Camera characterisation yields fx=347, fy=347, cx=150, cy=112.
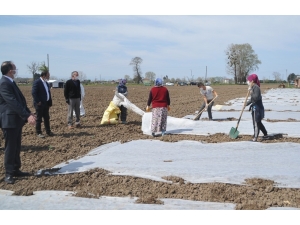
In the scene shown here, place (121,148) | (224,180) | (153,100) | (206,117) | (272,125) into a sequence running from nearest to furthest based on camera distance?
(224,180), (121,148), (153,100), (272,125), (206,117)

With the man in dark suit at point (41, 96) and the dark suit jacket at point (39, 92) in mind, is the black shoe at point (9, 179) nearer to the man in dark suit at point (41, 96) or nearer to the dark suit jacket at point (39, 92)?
the man in dark suit at point (41, 96)

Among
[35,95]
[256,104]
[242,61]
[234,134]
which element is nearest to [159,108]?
[234,134]

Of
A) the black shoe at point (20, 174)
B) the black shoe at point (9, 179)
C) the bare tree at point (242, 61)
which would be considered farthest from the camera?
the bare tree at point (242, 61)

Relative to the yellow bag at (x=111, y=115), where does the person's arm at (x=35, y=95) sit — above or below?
above

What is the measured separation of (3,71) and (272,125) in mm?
6758

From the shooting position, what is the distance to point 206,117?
461 inches

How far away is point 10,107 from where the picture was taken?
4930 millimetres

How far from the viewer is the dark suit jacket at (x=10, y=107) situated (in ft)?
15.9

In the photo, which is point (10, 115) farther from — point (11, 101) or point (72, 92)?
point (72, 92)

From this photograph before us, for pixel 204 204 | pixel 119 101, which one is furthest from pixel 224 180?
pixel 119 101

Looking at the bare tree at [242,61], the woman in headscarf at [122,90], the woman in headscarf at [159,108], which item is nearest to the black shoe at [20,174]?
the woman in headscarf at [159,108]

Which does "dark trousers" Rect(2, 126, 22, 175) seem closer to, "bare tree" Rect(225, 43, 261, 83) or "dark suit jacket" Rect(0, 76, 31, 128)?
"dark suit jacket" Rect(0, 76, 31, 128)

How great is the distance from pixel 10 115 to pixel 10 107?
0.11 metres
